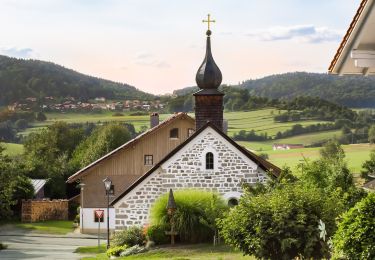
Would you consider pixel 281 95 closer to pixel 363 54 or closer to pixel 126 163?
pixel 126 163

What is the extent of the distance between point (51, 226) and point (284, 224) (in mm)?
32008

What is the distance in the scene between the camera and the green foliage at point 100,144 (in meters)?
71.4

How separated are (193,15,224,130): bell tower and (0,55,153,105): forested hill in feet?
405

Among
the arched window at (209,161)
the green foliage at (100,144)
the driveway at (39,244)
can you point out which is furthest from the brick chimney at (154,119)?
the green foliage at (100,144)

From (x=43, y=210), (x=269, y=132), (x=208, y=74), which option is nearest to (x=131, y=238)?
(x=208, y=74)

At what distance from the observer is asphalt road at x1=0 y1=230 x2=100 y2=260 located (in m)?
31.7

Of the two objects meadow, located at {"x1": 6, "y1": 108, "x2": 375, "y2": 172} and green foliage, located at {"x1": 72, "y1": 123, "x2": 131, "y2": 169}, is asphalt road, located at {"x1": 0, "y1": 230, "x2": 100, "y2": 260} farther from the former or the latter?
meadow, located at {"x1": 6, "y1": 108, "x2": 375, "y2": 172}

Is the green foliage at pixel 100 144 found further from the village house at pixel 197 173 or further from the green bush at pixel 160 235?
the green bush at pixel 160 235

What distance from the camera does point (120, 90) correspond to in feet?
595

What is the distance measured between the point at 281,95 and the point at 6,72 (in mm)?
59623

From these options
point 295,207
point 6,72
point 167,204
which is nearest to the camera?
point 295,207

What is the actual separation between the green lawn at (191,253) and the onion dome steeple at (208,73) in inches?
371

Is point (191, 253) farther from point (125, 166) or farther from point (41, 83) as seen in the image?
point (41, 83)

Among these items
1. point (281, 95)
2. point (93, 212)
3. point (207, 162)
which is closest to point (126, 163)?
point (93, 212)
